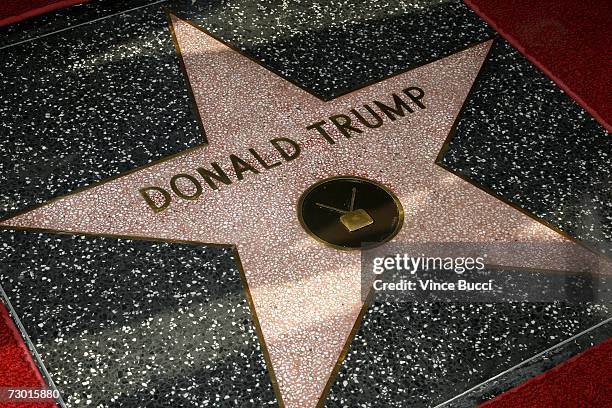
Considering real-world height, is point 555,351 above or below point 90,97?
below

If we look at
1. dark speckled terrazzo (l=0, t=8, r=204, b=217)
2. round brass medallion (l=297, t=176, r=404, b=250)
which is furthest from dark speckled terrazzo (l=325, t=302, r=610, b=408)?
dark speckled terrazzo (l=0, t=8, r=204, b=217)

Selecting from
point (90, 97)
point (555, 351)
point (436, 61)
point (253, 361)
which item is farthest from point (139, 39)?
point (555, 351)

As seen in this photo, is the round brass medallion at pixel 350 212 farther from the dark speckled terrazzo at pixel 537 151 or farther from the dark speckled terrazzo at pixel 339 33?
the dark speckled terrazzo at pixel 339 33

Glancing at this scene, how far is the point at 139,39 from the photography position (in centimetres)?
230

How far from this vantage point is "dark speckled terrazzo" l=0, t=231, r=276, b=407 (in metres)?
1.54

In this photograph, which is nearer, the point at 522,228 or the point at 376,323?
the point at 376,323

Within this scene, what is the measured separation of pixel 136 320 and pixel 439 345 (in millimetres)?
638

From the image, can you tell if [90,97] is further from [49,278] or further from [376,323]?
[376,323]

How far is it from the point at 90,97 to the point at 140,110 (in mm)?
148

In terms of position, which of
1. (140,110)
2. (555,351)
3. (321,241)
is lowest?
(555,351)

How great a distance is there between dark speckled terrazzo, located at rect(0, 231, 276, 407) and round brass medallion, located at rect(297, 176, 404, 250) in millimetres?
228

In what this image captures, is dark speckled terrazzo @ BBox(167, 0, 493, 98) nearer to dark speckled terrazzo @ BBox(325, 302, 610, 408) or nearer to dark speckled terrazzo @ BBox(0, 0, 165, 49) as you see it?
dark speckled terrazzo @ BBox(0, 0, 165, 49)

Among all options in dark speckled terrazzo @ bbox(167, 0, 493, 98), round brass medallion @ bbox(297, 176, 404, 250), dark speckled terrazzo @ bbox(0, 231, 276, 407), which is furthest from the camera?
dark speckled terrazzo @ bbox(167, 0, 493, 98)

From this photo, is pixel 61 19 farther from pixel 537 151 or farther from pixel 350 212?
pixel 537 151
